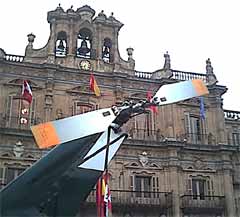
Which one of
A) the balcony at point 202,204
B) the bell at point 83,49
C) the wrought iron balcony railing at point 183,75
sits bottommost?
the balcony at point 202,204

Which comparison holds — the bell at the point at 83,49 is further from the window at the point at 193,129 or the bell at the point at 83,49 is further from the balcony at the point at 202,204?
the balcony at the point at 202,204

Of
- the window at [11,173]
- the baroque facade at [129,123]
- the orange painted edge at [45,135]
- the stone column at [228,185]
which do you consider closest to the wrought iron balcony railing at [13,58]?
the baroque facade at [129,123]

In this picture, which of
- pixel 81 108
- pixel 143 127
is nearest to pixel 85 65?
pixel 81 108

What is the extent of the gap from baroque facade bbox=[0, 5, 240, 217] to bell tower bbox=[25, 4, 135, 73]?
0.07 meters

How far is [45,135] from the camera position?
37.7ft

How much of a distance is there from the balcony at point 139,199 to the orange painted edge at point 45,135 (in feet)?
50.4

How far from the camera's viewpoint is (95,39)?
31781 millimetres

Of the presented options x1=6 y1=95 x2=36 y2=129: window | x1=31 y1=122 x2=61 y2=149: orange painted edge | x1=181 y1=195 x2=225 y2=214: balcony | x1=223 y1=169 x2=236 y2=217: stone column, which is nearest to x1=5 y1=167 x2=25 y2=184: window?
x1=6 y1=95 x2=36 y2=129: window

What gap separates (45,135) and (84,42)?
21253mm

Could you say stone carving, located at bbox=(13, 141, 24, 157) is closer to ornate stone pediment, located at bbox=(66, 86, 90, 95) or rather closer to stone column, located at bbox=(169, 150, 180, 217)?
ornate stone pediment, located at bbox=(66, 86, 90, 95)

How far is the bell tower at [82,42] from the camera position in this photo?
3038 centimetres

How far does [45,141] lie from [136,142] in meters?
17.7

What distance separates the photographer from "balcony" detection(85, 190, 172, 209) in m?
26.8

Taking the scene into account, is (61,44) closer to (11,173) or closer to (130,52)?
(130,52)
